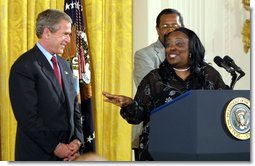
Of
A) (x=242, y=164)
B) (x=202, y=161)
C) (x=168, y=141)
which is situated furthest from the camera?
(x=242, y=164)

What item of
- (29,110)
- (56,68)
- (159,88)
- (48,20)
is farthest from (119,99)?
(48,20)

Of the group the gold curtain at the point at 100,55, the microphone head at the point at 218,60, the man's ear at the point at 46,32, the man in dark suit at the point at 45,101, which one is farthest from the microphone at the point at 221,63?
the man's ear at the point at 46,32

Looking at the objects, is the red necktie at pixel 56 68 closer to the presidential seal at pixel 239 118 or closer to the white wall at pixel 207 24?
the white wall at pixel 207 24

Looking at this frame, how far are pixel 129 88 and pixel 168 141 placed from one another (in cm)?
48

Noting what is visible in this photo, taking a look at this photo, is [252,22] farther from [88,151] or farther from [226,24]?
[88,151]

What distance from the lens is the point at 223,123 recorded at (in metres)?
2.84

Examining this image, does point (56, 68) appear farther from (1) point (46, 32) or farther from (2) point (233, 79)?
(2) point (233, 79)

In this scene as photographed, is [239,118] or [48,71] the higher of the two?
[48,71]

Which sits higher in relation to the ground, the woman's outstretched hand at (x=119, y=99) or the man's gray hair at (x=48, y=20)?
the man's gray hair at (x=48, y=20)

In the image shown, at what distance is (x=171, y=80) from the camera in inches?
126

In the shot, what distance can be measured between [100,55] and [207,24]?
2.40 feet

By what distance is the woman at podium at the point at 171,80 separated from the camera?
125 inches

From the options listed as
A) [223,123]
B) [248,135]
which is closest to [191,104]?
[223,123]

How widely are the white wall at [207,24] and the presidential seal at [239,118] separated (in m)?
0.28
